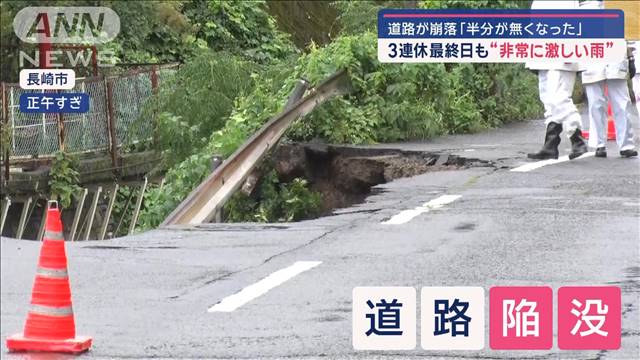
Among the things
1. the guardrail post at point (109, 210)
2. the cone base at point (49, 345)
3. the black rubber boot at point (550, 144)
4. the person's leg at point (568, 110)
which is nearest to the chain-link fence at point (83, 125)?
the guardrail post at point (109, 210)

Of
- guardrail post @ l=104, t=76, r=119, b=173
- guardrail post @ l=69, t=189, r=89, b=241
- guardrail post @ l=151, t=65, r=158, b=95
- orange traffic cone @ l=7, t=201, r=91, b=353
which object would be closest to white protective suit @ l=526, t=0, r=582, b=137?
guardrail post @ l=151, t=65, r=158, b=95

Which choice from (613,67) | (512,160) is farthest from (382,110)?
(613,67)

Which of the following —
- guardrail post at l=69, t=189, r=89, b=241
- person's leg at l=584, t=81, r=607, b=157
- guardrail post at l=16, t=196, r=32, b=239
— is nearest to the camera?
guardrail post at l=16, t=196, r=32, b=239

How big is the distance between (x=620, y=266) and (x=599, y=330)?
64.5 inches

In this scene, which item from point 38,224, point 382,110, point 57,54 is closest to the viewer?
point 38,224

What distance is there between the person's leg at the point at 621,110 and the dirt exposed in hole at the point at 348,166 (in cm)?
91

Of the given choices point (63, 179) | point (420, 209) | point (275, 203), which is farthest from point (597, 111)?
point (63, 179)

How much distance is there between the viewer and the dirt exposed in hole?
10.7 metres

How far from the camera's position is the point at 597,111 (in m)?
10.3

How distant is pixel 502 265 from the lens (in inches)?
291

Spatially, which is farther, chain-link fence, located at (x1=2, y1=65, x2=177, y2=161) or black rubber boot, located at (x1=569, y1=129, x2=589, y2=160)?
black rubber boot, located at (x1=569, y1=129, x2=589, y2=160)

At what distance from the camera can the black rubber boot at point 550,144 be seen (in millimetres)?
10669

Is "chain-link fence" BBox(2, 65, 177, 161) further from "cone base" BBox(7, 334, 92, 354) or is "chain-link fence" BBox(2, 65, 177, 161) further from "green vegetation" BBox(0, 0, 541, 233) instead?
"cone base" BBox(7, 334, 92, 354)

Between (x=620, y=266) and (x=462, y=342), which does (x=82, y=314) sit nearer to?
(x=462, y=342)
